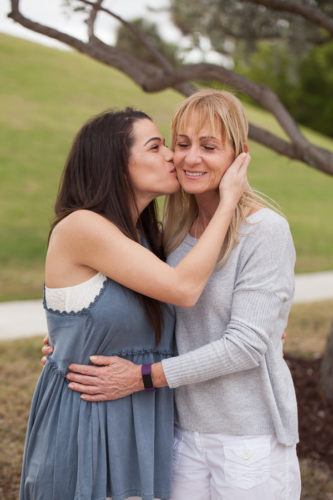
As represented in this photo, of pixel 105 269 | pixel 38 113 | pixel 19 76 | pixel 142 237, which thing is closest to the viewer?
pixel 105 269

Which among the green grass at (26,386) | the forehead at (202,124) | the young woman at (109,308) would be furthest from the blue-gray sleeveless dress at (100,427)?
the green grass at (26,386)

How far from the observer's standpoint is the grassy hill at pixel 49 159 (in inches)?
531

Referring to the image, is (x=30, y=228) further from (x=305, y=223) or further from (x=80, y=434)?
(x=80, y=434)

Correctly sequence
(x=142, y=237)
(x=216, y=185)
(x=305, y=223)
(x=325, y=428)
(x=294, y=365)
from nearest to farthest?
1. (x=216, y=185)
2. (x=142, y=237)
3. (x=325, y=428)
4. (x=294, y=365)
5. (x=305, y=223)

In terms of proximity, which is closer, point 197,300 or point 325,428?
point 197,300

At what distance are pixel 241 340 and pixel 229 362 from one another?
0.10m

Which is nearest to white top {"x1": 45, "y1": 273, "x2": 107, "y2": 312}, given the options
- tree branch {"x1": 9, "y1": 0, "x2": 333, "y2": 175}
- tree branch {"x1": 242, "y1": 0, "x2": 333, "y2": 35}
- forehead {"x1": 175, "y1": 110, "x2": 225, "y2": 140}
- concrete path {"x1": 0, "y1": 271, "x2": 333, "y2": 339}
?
forehead {"x1": 175, "y1": 110, "x2": 225, "y2": 140}

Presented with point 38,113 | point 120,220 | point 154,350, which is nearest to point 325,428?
point 154,350

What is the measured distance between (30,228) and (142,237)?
12305 millimetres

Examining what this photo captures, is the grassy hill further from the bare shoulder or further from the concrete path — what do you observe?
the bare shoulder

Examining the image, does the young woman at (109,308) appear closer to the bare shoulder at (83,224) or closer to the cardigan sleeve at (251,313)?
the bare shoulder at (83,224)

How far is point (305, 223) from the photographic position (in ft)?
58.0

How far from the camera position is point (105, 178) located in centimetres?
238

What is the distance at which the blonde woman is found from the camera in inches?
87.7
